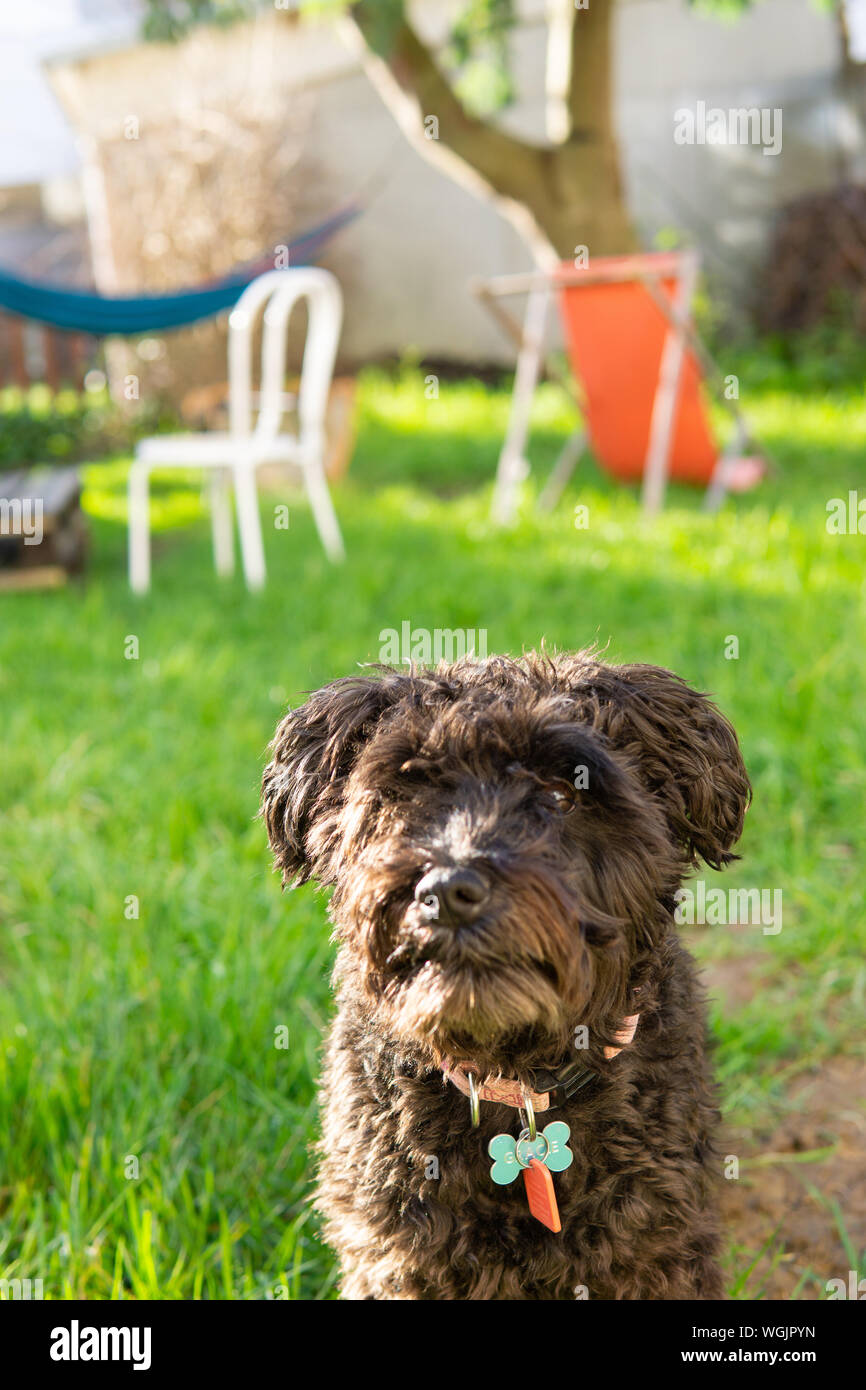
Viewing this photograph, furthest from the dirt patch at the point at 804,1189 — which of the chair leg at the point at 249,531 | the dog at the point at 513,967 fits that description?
the chair leg at the point at 249,531

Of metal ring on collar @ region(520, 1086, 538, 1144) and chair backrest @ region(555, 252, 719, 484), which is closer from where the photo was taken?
metal ring on collar @ region(520, 1086, 538, 1144)

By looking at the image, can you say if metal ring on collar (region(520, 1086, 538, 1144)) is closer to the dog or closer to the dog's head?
the dog

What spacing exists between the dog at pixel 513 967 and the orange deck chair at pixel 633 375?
5163mm

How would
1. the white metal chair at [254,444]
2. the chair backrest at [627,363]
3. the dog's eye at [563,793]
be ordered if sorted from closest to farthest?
the dog's eye at [563,793] < the white metal chair at [254,444] < the chair backrest at [627,363]

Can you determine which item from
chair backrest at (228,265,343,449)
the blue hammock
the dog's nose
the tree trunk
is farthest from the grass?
the tree trunk

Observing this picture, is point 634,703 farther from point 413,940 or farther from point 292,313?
point 292,313

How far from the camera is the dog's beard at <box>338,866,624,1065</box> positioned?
5.03 ft

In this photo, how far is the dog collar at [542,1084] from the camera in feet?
5.84

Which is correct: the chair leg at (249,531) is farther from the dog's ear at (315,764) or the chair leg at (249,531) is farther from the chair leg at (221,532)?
the dog's ear at (315,764)

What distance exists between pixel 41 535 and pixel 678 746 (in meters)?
6.03

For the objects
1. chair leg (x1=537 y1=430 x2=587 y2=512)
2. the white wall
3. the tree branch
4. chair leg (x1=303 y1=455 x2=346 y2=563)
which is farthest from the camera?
the white wall

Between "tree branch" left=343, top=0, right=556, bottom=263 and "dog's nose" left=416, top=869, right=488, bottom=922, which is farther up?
"tree branch" left=343, top=0, right=556, bottom=263

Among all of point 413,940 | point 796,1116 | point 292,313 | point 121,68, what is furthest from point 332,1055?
point 121,68

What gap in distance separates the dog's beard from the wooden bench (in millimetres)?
5874
